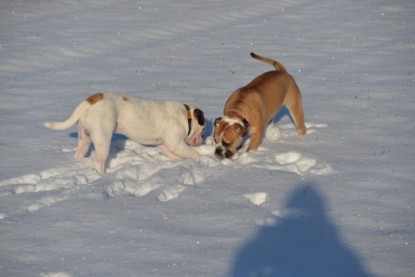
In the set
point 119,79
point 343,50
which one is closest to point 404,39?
point 343,50

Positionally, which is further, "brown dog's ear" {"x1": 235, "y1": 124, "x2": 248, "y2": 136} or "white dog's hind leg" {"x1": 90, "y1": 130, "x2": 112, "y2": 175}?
"brown dog's ear" {"x1": 235, "y1": 124, "x2": 248, "y2": 136}

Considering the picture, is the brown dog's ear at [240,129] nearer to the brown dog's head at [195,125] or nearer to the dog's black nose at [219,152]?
the dog's black nose at [219,152]

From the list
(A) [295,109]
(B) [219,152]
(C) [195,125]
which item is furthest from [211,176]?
(A) [295,109]

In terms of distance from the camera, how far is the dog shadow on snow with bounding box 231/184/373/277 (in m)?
4.89

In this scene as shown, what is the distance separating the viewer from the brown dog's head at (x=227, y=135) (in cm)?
729

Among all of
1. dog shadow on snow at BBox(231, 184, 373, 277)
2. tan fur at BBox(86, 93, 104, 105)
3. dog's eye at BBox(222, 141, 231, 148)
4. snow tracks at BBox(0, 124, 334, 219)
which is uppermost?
tan fur at BBox(86, 93, 104, 105)

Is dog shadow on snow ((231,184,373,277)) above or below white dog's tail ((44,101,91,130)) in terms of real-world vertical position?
below

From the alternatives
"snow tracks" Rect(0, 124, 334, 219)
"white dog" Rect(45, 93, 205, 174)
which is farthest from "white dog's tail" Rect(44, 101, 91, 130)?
"snow tracks" Rect(0, 124, 334, 219)

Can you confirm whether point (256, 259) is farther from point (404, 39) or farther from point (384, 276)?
point (404, 39)

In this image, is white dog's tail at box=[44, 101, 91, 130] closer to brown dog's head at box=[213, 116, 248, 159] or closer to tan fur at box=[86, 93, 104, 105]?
tan fur at box=[86, 93, 104, 105]

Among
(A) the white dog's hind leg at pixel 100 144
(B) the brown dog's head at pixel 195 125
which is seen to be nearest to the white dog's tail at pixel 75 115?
(A) the white dog's hind leg at pixel 100 144

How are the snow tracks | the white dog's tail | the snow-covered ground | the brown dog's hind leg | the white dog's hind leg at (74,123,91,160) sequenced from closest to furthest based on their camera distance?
1. the snow-covered ground
2. the snow tracks
3. the white dog's tail
4. the white dog's hind leg at (74,123,91,160)
5. the brown dog's hind leg

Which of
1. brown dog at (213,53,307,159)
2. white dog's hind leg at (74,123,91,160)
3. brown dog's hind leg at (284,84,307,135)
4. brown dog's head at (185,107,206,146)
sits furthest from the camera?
brown dog's hind leg at (284,84,307,135)

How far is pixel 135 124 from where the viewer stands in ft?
23.9
